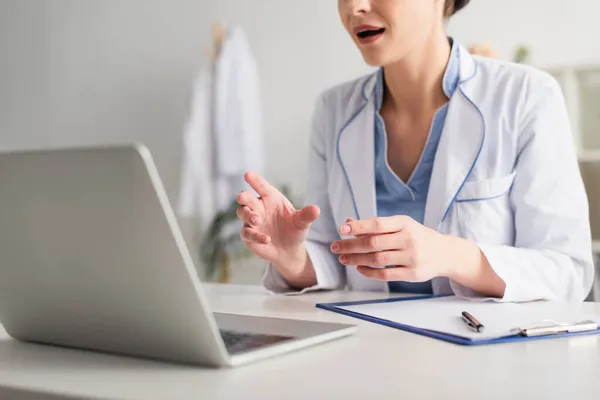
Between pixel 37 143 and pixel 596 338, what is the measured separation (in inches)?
168

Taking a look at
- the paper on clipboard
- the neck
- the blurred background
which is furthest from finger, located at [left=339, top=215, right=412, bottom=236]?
the blurred background

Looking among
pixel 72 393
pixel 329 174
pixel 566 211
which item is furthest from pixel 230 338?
pixel 329 174

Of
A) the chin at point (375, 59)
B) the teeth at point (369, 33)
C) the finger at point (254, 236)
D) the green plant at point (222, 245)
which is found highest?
the teeth at point (369, 33)

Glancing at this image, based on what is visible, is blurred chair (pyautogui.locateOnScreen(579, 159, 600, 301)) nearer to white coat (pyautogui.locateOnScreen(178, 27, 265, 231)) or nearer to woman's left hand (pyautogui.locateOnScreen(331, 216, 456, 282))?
woman's left hand (pyautogui.locateOnScreen(331, 216, 456, 282))

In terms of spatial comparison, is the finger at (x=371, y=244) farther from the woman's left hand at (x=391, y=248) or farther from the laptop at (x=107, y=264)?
the laptop at (x=107, y=264)

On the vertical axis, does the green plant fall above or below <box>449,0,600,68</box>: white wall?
below

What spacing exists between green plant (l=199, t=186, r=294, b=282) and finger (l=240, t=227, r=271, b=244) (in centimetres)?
238

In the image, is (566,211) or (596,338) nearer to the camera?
(596,338)

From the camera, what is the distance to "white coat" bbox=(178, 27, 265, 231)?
3682mm

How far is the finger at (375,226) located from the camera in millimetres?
955

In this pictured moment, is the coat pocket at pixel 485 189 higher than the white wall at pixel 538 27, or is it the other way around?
the coat pocket at pixel 485 189

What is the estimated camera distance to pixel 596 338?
81cm

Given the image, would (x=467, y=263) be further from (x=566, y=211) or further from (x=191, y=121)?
(x=191, y=121)

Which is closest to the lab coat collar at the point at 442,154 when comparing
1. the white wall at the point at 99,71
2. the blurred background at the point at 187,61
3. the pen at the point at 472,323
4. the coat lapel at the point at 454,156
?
the coat lapel at the point at 454,156
